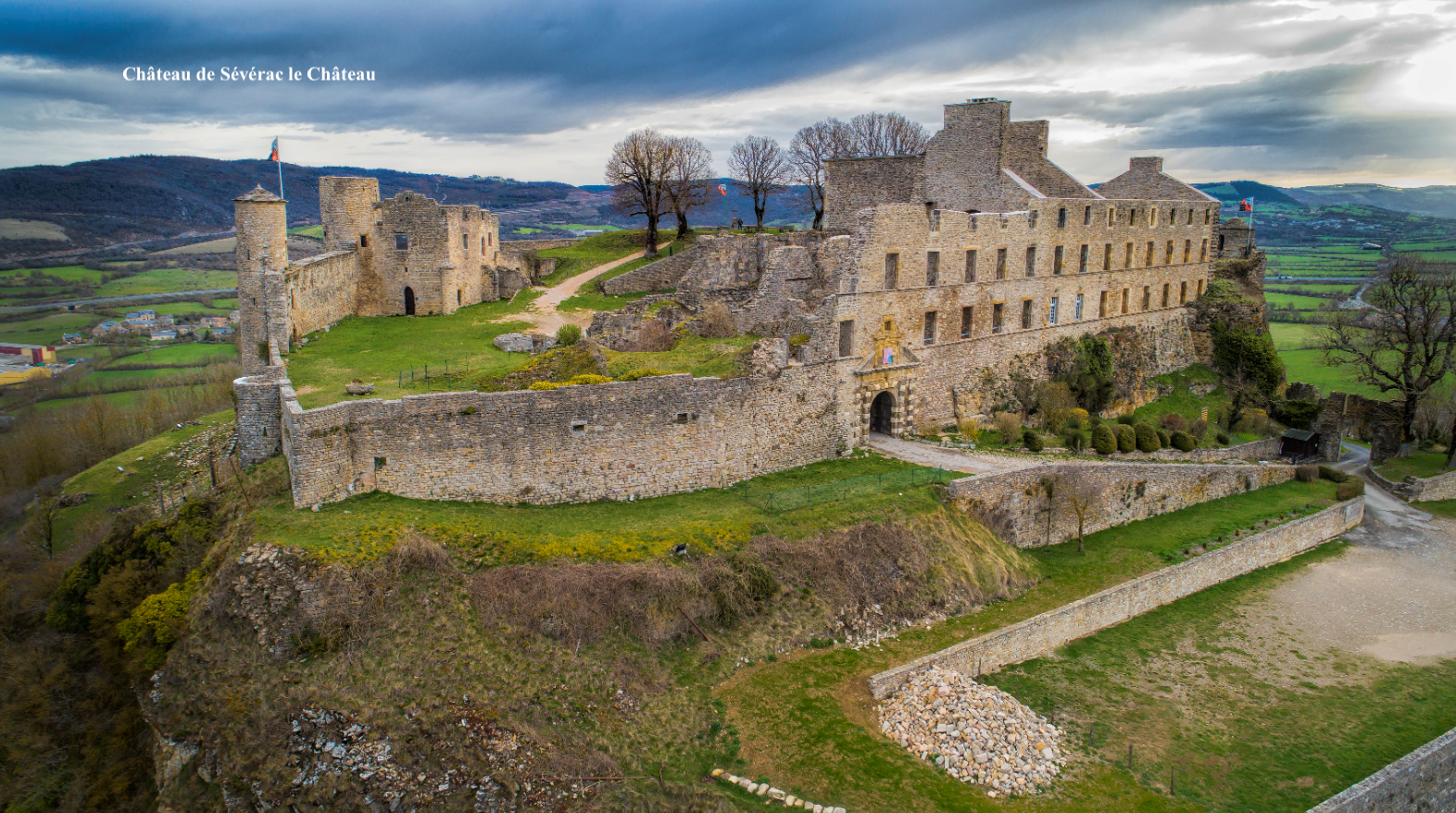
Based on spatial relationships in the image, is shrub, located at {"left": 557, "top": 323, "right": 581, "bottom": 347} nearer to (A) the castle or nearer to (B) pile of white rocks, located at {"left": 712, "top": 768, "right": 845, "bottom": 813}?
(A) the castle

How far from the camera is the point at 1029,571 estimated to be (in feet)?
81.5

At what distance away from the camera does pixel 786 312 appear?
3089cm

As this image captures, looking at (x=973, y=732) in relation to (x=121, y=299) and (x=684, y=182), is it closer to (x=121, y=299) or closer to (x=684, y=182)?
(x=684, y=182)

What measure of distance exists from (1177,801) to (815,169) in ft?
147

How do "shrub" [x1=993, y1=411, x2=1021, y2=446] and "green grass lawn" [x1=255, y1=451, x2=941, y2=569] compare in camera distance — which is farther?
"shrub" [x1=993, y1=411, x2=1021, y2=446]

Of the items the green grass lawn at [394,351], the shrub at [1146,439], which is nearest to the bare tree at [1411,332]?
the shrub at [1146,439]

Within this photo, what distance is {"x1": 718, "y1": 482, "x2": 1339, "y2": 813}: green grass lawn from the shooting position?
15555mm

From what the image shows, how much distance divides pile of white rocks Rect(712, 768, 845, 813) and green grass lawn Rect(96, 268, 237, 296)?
214 feet

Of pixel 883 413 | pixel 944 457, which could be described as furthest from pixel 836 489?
pixel 883 413

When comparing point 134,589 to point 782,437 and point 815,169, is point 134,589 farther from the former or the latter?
point 815,169

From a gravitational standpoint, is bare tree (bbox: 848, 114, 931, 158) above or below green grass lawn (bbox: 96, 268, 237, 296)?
above

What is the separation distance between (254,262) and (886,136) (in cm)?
4064

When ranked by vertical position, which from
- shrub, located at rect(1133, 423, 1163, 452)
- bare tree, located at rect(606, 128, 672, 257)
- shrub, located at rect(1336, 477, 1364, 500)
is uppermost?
bare tree, located at rect(606, 128, 672, 257)

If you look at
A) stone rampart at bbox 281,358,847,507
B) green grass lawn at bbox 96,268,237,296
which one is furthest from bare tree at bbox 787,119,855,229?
green grass lawn at bbox 96,268,237,296
